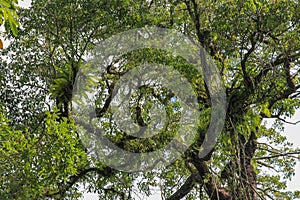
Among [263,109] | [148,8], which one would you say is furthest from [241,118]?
[148,8]

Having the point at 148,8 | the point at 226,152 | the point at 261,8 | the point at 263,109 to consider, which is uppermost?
the point at 148,8

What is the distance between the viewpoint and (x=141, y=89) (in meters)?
6.24

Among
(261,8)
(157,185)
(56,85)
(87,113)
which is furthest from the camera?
(157,185)

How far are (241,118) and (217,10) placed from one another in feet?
4.67

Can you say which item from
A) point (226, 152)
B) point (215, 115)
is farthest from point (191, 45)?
point (226, 152)

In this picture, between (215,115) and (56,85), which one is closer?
(215,115)

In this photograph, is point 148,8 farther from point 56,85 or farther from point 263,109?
point 263,109

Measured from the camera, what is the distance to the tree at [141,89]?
5.01 meters

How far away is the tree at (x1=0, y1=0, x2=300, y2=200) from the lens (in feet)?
16.4

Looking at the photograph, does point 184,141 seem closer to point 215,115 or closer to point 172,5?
point 215,115

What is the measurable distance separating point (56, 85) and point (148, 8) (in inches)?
60.9

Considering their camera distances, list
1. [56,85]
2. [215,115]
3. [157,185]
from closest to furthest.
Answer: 1. [215,115]
2. [56,85]
3. [157,185]

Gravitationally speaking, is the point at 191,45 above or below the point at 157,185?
above

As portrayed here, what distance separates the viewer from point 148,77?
612cm
